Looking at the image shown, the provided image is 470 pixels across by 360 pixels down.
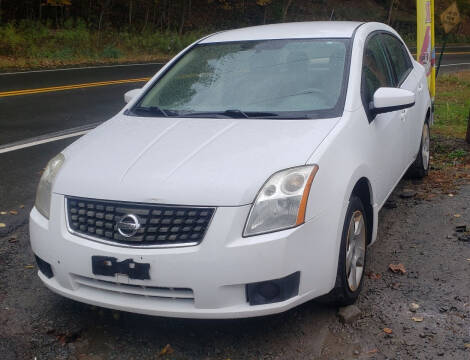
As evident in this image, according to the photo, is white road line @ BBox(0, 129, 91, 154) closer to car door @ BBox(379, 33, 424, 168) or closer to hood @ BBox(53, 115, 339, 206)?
hood @ BBox(53, 115, 339, 206)

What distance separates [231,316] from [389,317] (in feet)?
3.59

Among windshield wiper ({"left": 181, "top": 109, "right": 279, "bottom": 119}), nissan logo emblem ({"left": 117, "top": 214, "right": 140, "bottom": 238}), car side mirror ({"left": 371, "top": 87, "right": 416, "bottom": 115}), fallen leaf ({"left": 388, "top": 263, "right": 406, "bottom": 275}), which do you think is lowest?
fallen leaf ({"left": 388, "top": 263, "right": 406, "bottom": 275})

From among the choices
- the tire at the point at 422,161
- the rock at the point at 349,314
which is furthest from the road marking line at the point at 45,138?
the rock at the point at 349,314

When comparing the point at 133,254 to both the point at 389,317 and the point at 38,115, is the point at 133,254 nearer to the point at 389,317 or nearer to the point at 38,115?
the point at 389,317

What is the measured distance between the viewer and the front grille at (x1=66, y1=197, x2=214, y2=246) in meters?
3.15

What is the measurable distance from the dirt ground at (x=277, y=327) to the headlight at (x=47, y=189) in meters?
0.69

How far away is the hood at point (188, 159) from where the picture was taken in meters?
3.23

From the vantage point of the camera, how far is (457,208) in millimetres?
5750

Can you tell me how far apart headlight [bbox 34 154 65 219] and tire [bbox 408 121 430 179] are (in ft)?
12.7

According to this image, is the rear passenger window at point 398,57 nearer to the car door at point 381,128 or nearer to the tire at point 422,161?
the car door at point 381,128

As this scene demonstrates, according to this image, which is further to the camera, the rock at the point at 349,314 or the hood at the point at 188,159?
the rock at the point at 349,314

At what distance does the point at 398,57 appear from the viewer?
592cm

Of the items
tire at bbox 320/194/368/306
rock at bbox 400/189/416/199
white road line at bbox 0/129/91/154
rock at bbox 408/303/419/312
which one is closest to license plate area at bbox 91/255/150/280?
tire at bbox 320/194/368/306

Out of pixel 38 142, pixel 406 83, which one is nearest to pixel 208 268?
pixel 406 83
